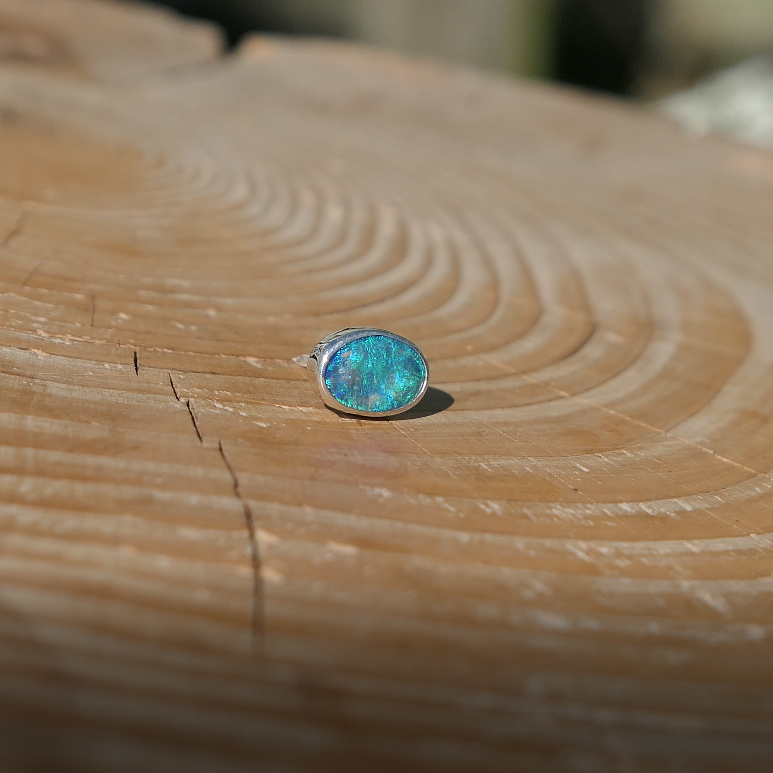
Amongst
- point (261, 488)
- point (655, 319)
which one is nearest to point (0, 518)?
point (261, 488)

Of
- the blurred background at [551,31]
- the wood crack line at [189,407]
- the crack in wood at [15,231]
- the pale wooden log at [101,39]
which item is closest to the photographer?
the wood crack line at [189,407]

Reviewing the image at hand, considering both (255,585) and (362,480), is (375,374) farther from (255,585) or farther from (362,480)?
(255,585)

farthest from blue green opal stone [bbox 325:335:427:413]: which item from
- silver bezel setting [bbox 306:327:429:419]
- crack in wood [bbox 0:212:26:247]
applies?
crack in wood [bbox 0:212:26:247]

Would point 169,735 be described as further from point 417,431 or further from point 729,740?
point 417,431

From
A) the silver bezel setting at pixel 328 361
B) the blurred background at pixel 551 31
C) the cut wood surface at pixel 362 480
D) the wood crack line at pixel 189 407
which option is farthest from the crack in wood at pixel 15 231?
the blurred background at pixel 551 31

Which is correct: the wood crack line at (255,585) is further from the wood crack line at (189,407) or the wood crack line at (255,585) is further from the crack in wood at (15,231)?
the crack in wood at (15,231)

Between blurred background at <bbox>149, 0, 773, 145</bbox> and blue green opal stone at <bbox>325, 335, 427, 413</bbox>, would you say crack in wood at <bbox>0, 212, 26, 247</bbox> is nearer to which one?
blue green opal stone at <bbox>325, 335, 427, 413</bbox>

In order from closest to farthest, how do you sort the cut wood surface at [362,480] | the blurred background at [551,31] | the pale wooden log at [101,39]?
1. the cut wood surface at [362,480]
2. the pale wooden log at [101,39]
3. the blurred background at [551,31]
